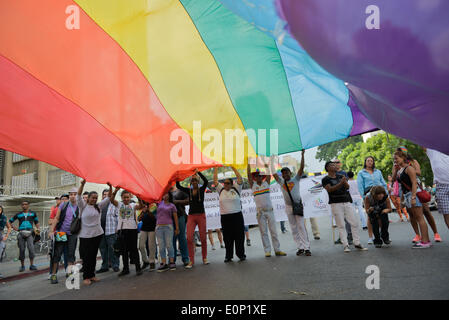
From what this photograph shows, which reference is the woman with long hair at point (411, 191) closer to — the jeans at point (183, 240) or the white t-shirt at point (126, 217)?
the jeans at point (183, 240)

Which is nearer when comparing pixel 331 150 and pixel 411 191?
pixel 411 191

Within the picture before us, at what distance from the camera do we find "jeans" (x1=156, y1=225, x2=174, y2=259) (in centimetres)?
663

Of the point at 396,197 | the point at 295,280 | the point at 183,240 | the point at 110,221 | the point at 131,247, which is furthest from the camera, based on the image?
the point at 396,197

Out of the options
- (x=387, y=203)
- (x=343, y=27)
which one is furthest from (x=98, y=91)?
(x=387, y=203)

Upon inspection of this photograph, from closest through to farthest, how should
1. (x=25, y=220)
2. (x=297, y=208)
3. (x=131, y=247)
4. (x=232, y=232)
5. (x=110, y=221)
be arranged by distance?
(x=131, y=247) < (x=297, y=208) < (x=232, y=232) < (x=110, y=221) < (x=25, y=220)

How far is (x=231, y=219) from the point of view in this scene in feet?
22.0

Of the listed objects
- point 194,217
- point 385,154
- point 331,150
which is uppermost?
point 331,150

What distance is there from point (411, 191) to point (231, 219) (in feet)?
11.8

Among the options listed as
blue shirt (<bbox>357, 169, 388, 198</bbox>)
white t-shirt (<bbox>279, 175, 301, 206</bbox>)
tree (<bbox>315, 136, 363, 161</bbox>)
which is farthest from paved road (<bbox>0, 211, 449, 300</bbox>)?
tree (<bbox>315, 136, 363, 161</bbox>)

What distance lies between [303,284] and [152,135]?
2983mm

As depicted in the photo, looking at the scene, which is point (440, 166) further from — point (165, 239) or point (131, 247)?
point (131, 247)

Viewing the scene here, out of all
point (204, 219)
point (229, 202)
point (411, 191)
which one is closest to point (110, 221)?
point (204, 219)

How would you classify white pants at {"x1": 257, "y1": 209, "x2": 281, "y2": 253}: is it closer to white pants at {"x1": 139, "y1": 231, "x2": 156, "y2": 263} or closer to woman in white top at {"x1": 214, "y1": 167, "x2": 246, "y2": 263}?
woman in white top at {"x1": 214, "y1": 167, "x2": 246, "y2": 263}

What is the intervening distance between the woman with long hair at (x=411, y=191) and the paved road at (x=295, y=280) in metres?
0.24
